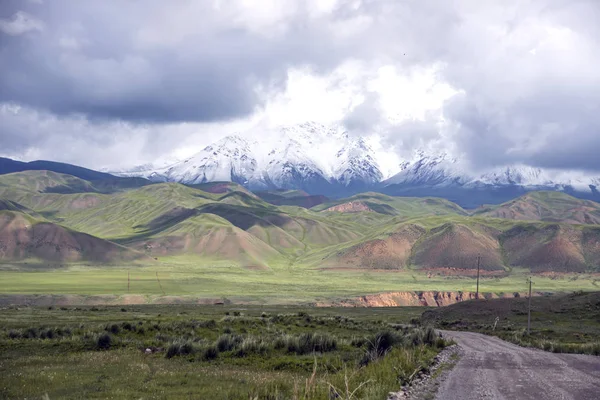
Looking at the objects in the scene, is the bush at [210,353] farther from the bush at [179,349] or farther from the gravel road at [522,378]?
the gravel road at [522,378]

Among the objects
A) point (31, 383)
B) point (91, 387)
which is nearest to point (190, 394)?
point (91, 387)

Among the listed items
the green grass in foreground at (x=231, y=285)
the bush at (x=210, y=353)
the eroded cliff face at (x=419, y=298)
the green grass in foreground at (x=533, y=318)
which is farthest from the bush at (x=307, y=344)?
the eroded cliff face at (x=419, y=298)

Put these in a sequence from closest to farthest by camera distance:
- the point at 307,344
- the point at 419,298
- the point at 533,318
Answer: the point at 307,344
the point at 533,318
the point at 419,298

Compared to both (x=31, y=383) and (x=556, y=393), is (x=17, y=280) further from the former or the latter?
(x=556, y=393)

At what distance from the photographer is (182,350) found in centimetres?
2897

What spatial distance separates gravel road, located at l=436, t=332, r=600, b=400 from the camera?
690 inches

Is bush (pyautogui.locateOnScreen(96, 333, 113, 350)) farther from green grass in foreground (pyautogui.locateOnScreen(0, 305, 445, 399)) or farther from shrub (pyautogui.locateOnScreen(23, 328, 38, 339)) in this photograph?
shrub (pyautogui.locateOnScreen(23, 328, 38, 339))

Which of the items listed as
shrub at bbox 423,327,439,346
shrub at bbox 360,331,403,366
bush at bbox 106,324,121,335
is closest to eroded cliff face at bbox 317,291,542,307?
bush at bbox 106,324,121,335

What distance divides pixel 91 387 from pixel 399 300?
13089 cm

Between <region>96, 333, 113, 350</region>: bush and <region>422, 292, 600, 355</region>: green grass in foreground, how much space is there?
27.1 meters

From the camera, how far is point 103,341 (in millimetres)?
31406

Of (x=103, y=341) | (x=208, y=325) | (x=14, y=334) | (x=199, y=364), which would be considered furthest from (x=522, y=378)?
(x=14, y=334)

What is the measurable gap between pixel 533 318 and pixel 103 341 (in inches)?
2170

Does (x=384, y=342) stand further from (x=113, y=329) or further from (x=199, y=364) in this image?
(x=113, y=329)
